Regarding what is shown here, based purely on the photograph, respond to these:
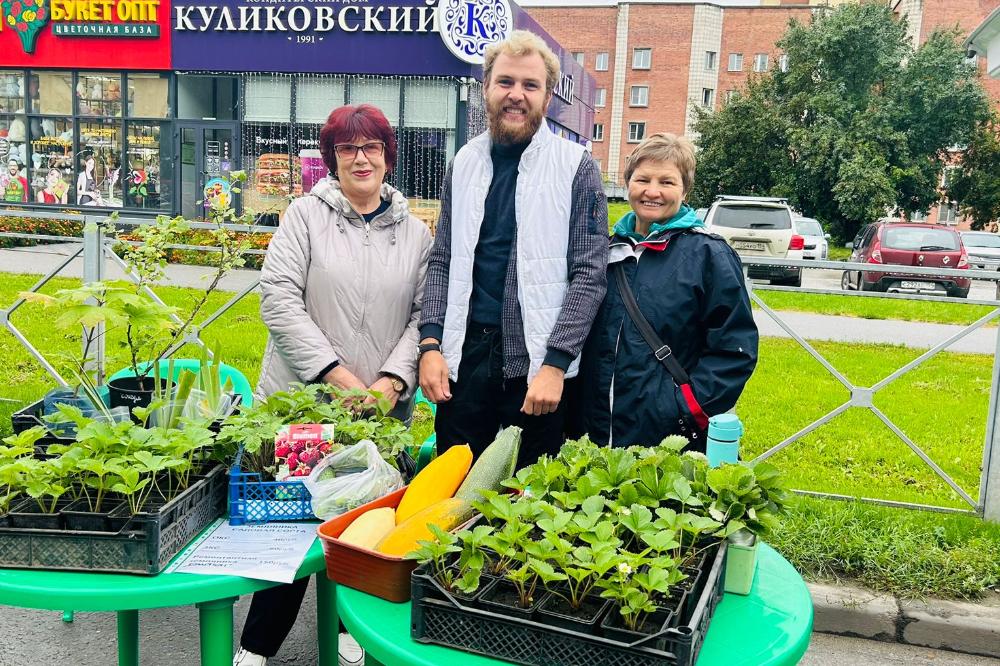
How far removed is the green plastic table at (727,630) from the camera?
158 cm

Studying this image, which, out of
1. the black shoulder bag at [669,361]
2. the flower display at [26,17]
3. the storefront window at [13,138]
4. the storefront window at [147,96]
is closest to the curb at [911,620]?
the black shoulder bag at [669,361]

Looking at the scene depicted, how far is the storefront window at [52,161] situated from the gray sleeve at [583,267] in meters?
20.5

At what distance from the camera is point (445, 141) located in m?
17.7

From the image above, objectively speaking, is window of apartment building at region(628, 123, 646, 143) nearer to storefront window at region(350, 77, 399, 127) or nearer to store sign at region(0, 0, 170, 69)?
storefront window at region(350, 77, 399, 127)

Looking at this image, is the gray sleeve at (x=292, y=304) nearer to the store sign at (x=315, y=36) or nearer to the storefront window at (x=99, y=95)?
the store sign at (x=315, y=36)

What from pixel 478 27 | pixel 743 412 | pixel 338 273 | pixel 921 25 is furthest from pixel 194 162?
pixel 921 25

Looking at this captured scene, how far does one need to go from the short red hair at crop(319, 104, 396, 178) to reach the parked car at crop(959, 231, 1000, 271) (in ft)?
65.7

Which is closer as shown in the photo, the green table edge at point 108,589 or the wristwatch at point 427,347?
the green table edge at point 108,589

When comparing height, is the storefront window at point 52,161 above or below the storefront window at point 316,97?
below

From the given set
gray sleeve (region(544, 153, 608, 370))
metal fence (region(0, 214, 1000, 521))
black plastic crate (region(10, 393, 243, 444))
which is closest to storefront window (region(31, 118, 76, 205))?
metal fence (region(0, 214, 1000, 521))

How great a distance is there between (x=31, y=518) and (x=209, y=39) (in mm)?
18455

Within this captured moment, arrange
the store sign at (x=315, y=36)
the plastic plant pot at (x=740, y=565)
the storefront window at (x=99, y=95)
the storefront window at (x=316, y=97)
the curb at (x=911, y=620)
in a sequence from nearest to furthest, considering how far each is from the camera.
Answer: the plastic plant pot at (x=740, y=565) < the curb at (x=911, y=620) < the store sign at (x=315, y=36) < the storefront window at (x=316, y=97) < the storefront window at (x=99, y=95)

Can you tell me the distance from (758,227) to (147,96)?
44.4 ft

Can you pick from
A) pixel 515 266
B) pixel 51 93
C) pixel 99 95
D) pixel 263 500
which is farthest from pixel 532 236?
pixel 51 93
